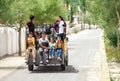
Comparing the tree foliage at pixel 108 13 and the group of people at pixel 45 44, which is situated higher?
the tree foliage at pixel 108 13

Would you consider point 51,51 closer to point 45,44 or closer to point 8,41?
point 45,44

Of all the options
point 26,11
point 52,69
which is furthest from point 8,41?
point 52,69

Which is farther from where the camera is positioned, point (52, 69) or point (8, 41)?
point (8, 41)

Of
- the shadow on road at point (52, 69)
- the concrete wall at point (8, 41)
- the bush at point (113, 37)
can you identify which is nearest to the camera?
the shadow on road at point (52, 69)

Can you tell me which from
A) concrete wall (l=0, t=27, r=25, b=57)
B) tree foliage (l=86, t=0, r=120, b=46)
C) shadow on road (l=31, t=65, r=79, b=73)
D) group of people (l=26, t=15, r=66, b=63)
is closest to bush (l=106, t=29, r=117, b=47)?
tree foliage (l=86, t=0, r=120, b=46)

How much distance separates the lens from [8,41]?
101 ft

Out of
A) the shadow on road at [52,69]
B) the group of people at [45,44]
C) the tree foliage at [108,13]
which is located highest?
the tree foliage at [108,13]

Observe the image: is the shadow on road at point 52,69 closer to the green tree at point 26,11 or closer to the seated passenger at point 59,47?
the seated passenger at point 59,47

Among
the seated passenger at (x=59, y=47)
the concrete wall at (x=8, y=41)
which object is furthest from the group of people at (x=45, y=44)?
the concrete wall at (x=8, y=41)

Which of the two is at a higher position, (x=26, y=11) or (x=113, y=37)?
(x=26, y=11)

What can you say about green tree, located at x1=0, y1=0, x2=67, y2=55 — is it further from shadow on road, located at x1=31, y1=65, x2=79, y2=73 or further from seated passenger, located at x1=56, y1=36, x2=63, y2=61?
seated passenger, located at x1=56, y1=36, x2=63, y2=61

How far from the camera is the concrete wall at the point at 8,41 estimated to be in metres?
29.4

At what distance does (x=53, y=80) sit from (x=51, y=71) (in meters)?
3.36

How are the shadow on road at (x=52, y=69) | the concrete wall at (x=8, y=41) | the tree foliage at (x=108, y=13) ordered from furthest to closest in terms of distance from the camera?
the concrete wall at (x=8, y=41) → the tree foliage at (x=108, y=13) → the shadow on road at (x=52, y=69)
